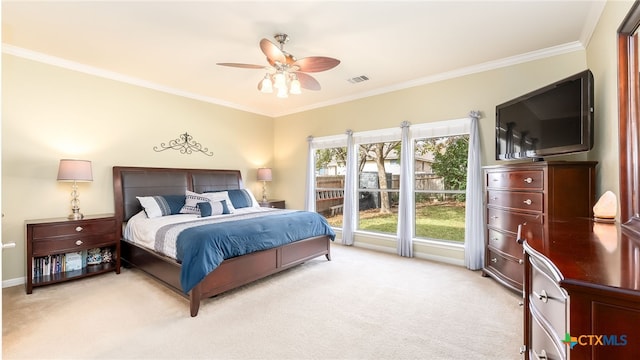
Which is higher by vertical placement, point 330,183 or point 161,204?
point 330,183

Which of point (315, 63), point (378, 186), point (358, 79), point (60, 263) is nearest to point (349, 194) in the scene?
point (378, 186)

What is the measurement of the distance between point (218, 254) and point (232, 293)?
0.61 metres

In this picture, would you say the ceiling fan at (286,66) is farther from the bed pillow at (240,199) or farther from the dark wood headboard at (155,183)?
the dark wood headboard at (155,183)

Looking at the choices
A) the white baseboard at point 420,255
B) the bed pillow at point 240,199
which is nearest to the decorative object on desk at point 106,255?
the bed pillow at point 240,199

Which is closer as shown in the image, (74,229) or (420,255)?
(74,229)

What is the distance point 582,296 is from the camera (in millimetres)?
883

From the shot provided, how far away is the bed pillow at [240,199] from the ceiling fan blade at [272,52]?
2.69m

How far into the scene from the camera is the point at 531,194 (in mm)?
2805

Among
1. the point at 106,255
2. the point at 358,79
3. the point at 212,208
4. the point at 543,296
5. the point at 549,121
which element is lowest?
the point at 106,255

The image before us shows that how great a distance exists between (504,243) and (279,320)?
8.22 ft

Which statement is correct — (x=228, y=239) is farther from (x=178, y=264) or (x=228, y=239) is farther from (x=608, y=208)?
(x=608, y=208)

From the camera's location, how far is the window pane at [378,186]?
5023 mm

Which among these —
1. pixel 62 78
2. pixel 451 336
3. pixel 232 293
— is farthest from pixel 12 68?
pixel 451 336

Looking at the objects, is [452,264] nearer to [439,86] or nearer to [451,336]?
[451,336]
